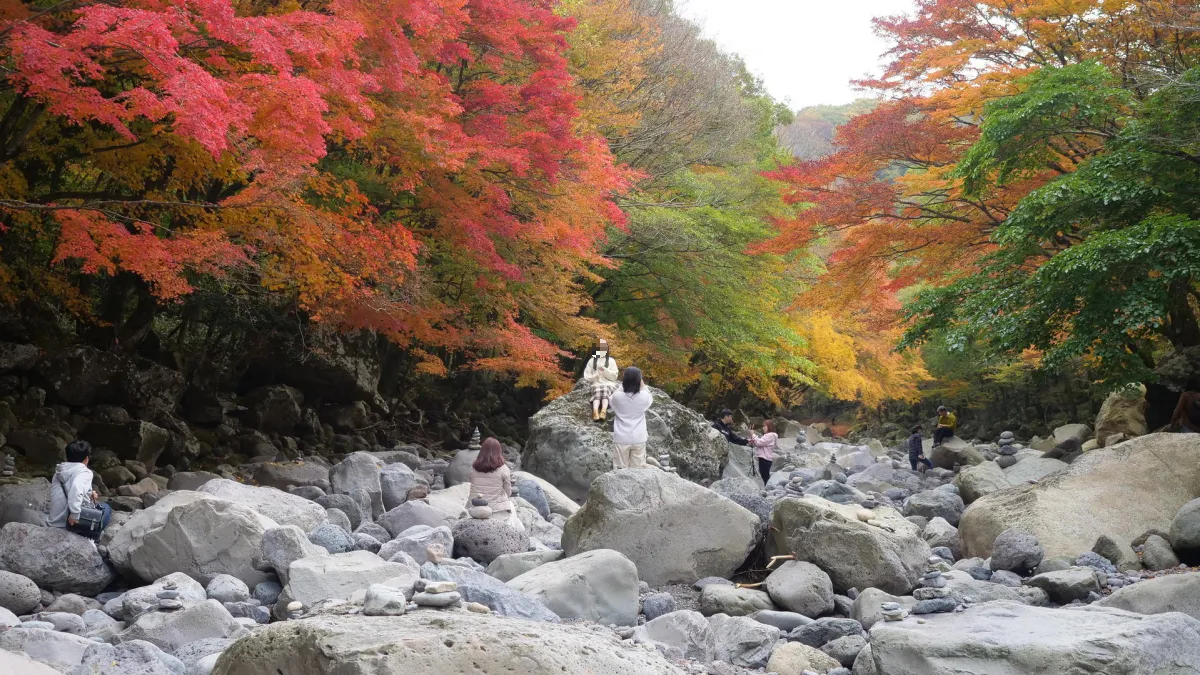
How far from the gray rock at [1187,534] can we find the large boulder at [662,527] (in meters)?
3.62

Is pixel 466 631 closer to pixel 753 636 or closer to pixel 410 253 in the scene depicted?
pixel 753 636

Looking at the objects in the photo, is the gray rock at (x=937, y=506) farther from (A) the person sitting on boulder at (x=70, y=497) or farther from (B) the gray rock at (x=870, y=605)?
(A) the person sitting on boulder at (x=70, y=497)

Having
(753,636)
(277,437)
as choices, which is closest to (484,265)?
A: (277,437)

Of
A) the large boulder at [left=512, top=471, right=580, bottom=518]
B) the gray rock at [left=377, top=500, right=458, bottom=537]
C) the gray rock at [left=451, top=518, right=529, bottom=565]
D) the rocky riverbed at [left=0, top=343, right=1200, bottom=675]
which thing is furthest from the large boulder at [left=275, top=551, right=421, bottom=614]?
the large boulder at [left=512, top=471, right=580, bottom=518]

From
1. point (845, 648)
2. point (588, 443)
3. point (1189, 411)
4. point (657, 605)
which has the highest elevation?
point (1189, 411)

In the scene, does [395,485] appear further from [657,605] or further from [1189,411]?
[1189,411]

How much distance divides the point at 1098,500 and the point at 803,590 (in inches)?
152

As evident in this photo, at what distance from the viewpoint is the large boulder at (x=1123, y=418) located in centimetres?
1641

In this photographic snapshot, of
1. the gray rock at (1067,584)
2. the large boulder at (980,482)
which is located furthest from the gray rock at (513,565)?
the large boulder at (980,482)

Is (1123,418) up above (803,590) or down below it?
above

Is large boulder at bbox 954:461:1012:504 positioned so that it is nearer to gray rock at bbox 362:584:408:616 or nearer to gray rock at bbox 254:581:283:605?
gray rock at bbox 254:581:283:605

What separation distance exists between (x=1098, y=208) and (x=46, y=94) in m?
10.6

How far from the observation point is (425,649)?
360 centimetres

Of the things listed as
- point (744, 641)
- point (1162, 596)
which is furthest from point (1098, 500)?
point (744, 641)
